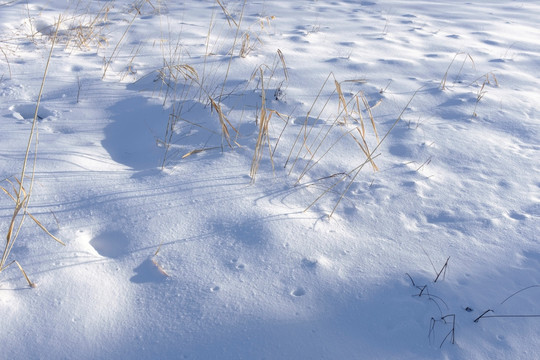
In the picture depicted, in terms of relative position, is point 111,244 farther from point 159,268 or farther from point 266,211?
point 266,211

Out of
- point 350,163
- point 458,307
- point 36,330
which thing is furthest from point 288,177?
point 36,330

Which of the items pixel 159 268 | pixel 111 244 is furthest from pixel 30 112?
pixel 159 268

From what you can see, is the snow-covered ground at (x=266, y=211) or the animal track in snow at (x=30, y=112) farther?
the animal track in snow at (x=30, y=112)

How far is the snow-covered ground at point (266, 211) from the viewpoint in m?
1.04

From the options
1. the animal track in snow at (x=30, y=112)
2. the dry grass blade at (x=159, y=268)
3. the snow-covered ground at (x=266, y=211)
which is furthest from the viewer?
the animal track in snow at (x=30, y=112)

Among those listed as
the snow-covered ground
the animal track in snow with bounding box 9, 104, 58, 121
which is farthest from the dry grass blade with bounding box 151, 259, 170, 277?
the animal track in snow with bounding box 9, 104, 58, 121

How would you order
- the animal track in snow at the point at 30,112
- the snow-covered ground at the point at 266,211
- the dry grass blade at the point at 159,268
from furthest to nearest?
1. the animal track in snow at the point at 30,112
2. the dry grass blade at the point at 159,268
3. the snow-covered ground at the point at 266,211

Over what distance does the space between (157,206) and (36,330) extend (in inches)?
21.0

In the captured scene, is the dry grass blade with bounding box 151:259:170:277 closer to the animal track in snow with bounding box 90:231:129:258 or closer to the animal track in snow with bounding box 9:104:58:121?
the animal track in snow with bounding box 90:231:129:258

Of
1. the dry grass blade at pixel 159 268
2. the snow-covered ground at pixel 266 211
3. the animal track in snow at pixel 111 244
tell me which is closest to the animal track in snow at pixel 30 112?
the snow-covered ground at pixel 266 211

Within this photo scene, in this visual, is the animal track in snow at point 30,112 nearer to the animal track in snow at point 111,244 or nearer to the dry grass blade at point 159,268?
the animal track in snow at point 111,244

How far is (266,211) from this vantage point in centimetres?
145

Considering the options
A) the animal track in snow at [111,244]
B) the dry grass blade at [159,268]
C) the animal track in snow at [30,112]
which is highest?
the dry grass blade at [159,268]

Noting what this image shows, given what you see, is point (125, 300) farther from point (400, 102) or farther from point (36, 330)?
point (400, 102)
